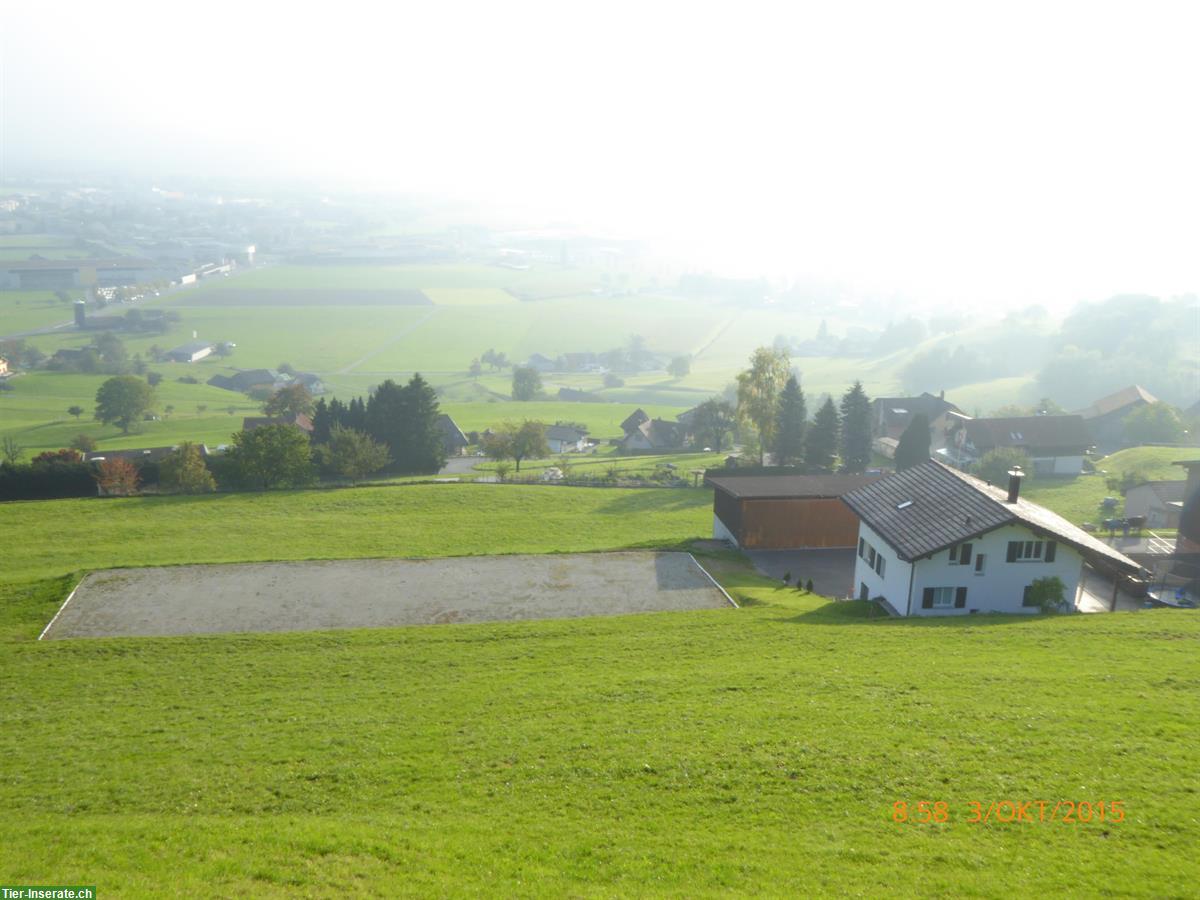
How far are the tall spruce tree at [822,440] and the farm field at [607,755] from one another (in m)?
37.2

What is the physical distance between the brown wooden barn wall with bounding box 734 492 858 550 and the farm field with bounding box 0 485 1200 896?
32.4 ft

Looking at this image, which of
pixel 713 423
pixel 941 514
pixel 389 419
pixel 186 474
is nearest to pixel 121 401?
pixel 389 419

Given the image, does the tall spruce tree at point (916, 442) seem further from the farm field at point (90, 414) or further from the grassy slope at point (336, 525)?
the farm field at point (90, 414)

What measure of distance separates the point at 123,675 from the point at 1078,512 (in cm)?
4997

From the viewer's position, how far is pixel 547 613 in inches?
1077

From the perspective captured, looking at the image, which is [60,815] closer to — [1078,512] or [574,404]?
[1078,512]

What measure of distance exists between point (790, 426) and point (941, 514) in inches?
1403

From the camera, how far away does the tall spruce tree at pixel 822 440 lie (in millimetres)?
63156

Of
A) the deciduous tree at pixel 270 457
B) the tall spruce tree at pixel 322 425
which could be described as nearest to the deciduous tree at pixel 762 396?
the tall spruce tree at pixel 322 425

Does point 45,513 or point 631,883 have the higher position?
point 631,883

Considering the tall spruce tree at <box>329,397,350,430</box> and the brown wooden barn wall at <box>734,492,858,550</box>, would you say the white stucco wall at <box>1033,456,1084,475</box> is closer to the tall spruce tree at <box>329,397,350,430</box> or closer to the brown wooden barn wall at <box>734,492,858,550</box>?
the brown wooden barn wall at <box>734,492,858,550</box>

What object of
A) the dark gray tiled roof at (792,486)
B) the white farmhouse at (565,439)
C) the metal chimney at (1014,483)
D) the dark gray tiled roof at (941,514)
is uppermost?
the metal chimney at (1014,483)

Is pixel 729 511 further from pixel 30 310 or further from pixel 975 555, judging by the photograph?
pixel 30 310

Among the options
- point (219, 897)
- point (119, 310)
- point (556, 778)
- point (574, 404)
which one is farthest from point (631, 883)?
point (119, 310)
